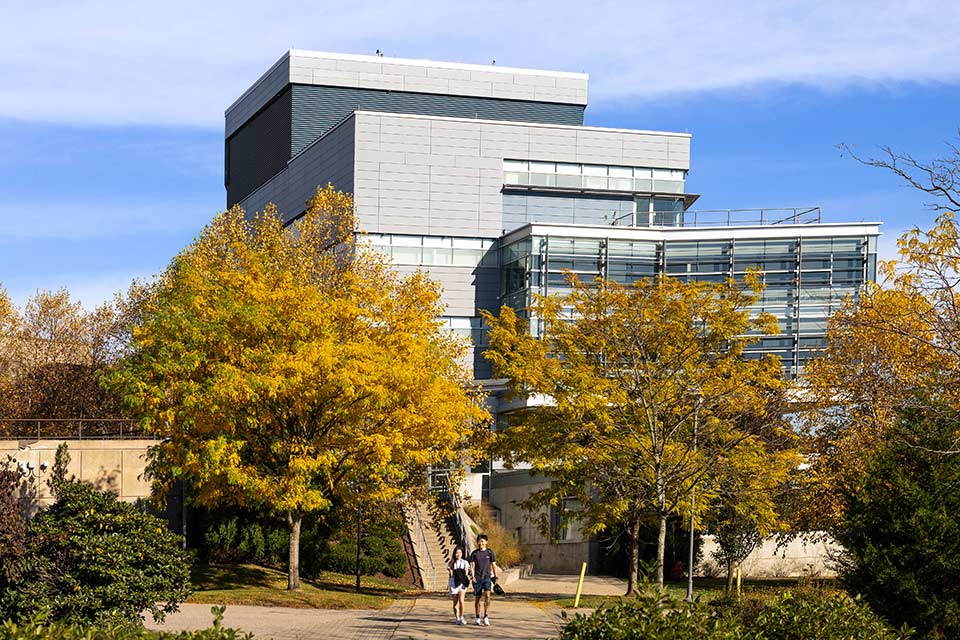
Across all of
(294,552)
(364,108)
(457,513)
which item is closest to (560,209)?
(364,108)

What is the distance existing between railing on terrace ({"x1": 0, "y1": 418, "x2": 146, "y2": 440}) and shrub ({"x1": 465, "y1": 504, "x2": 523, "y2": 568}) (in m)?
11.6

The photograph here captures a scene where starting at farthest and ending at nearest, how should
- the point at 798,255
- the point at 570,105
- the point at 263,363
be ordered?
1. the point at 570,105
2. the point at 798,255
3. the point at 263,363

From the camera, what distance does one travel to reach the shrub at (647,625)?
38.0 feet

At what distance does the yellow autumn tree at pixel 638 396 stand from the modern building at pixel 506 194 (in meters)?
13.9

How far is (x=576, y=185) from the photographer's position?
3002 inches

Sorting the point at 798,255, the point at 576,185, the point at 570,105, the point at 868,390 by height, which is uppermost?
the point at 570,105

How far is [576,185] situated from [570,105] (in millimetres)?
18135

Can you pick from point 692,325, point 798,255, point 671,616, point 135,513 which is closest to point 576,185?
point 798,255

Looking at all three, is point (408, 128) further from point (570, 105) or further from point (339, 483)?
point (339, 483)

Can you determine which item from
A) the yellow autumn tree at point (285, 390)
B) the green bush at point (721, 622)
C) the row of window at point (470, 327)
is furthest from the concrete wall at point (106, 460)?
the row of window at point (470, 327)

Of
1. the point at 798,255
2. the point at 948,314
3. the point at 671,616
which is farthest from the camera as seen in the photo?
the point at 798,255

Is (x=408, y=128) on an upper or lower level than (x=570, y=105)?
lower

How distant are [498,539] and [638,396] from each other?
12054mm

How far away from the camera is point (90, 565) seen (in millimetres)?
18453
